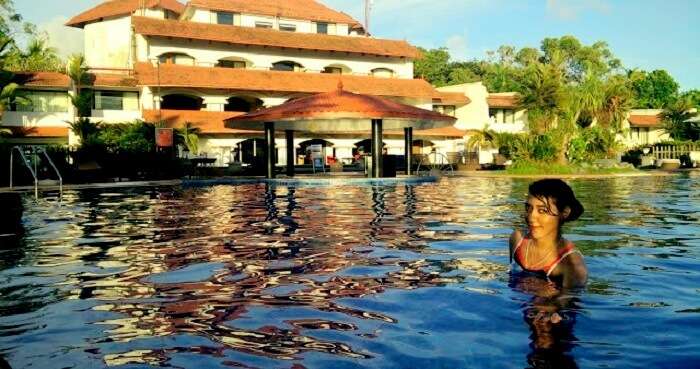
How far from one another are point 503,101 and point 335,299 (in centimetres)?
4655

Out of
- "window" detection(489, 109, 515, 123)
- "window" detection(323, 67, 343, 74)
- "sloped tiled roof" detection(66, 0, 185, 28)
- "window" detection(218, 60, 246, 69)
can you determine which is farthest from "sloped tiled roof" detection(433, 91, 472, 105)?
"sloped tiled roof" detection(66, 0, 185, 28)

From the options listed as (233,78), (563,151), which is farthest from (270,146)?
(563,151)

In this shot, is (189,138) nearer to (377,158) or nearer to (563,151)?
(377,158)

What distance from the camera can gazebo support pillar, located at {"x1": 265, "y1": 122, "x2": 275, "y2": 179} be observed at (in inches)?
860

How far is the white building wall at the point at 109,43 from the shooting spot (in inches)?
1836

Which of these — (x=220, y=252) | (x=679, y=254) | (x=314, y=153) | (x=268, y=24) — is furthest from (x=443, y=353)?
(x=268, y=24)

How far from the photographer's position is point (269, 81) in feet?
127

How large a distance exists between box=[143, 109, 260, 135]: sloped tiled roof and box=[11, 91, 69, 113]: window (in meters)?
5.92

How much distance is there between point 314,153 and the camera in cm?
3108

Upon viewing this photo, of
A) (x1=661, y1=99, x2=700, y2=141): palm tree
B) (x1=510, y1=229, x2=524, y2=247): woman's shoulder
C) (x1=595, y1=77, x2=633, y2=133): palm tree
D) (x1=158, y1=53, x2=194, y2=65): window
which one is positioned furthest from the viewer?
(x1=661, y1=99, x2=700, y2=141): palm tree

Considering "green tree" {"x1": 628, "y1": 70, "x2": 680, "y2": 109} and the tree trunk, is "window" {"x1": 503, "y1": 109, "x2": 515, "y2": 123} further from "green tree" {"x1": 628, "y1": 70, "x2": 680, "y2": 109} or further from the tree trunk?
"green tree" {"x1": 628, "y1": 70, "x2": 680, "y2": 109}

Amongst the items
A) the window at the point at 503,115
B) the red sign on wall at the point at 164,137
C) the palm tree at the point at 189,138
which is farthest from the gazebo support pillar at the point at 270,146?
the window at the point at 503,115

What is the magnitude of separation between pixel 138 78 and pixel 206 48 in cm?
699

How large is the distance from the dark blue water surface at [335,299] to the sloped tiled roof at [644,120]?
4947 cm
